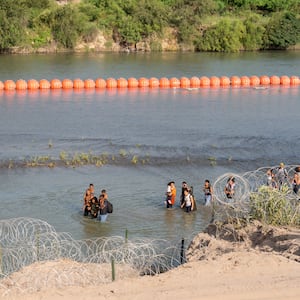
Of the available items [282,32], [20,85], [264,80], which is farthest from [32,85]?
[282,32]

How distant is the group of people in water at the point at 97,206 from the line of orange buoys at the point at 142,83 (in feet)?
76.8

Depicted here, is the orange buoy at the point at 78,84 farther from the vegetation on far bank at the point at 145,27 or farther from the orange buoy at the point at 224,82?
the vegetation on far bank at the point at 145,27

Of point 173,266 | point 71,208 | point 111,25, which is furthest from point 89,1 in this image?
point 173,266

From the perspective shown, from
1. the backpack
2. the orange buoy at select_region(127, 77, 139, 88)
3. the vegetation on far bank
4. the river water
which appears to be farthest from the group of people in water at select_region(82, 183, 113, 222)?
the vegetation on far bank

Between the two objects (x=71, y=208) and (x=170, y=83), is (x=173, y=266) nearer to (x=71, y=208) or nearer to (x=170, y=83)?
(x=71, y=208)

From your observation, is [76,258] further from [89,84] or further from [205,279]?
[89,84]

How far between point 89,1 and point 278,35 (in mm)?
19980

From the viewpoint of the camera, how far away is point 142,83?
4369 cm

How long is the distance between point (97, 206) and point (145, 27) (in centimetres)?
5267

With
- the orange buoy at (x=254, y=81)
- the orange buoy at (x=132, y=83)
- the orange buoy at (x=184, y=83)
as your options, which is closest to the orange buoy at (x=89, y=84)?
the orange buoy at (x=132, y=83)

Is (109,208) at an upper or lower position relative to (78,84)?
lower

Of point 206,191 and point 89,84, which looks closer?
point 206,191

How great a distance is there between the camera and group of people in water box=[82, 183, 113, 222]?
745 inches

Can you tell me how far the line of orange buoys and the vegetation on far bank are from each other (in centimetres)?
2389
